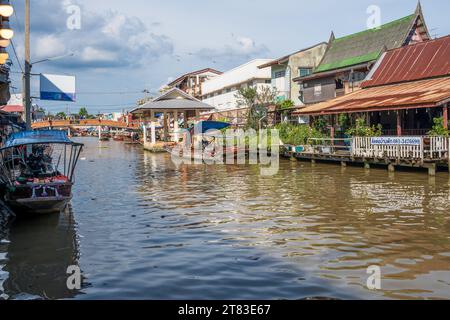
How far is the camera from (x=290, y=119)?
49969mm

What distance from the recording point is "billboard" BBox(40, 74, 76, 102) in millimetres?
22094

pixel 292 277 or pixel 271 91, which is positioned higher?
pixel 271 91

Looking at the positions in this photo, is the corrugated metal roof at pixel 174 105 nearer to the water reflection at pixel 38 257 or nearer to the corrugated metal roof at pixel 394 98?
the corrugated metal roof at pixel 394 98

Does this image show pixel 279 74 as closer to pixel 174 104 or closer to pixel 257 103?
pixel 257 103

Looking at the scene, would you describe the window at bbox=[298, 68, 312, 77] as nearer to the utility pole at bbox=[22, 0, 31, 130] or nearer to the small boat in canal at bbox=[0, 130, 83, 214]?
the utility pole at bbox=[22, 0, 31, 130]

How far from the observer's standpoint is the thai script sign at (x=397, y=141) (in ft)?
84.1

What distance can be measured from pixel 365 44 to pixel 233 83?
2479cm

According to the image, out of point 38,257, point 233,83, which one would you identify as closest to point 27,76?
point 38,257

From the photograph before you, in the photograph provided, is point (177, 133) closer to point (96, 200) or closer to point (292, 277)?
point (96, 200)

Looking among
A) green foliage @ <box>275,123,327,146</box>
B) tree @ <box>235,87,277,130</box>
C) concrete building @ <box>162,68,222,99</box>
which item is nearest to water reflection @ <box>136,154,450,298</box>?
green foliage @ <box>275,123,327,146</box>

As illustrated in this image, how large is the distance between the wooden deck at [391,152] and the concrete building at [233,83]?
2442 cm

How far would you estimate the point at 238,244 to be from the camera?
12.2 meters
